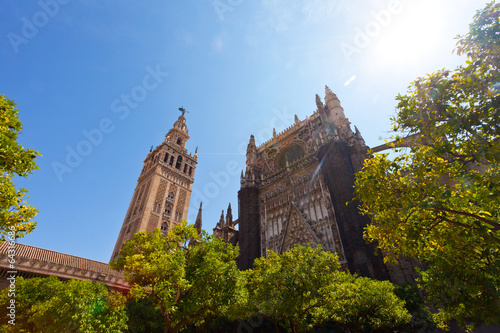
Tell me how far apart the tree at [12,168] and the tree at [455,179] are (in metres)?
9.40

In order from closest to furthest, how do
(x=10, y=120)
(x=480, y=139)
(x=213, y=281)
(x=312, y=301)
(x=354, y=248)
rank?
1. (x=480, y=139)
2. (x=10, y=120)
3. (x=213, y=281)
4. (x=312, y=301)
5. (x=354, y=248)

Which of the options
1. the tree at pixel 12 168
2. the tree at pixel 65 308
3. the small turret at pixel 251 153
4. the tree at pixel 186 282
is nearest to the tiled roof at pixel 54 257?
the tree at pixel 65 308

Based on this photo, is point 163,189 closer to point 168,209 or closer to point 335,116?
point 168,209

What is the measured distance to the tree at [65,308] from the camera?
10328mm

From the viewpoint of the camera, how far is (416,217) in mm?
6992

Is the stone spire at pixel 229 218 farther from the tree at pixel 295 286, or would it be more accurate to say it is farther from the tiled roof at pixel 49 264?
the tree at pixel 295 286

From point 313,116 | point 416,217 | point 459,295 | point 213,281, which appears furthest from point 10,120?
point 313,116

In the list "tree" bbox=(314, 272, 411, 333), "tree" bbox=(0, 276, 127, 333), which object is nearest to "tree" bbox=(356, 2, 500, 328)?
"tree" bbox=(314, 272, 411, 333)

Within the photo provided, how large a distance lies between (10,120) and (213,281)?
8.82 meters

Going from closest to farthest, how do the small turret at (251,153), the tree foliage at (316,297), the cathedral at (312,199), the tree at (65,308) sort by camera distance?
1. the tree at (65,308)
2. the tree foliage at (316,297)
3. the cathedral at (312,199)
4. the small turret at (251,153)

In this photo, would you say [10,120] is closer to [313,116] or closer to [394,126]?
[394,126]

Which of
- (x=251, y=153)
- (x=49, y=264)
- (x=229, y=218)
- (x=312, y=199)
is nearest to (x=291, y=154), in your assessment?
(x=251, y=153)

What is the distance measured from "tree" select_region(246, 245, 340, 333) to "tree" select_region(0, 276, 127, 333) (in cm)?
622

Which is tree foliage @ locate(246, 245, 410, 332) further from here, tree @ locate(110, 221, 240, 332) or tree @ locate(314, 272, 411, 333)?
tree @ locate(110, 221, 240, 332)
